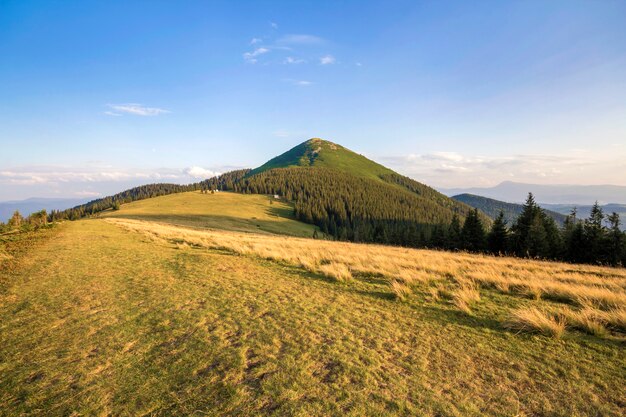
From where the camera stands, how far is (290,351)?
17.6 ft

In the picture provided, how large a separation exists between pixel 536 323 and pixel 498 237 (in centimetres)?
4538

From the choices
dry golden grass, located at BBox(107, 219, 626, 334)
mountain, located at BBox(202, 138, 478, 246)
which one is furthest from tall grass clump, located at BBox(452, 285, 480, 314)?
mountain, located at BBox(202, 138, 478, 246)

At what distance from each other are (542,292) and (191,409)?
1092 centimetres

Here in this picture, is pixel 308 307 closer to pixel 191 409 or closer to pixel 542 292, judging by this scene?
pixel 191 409

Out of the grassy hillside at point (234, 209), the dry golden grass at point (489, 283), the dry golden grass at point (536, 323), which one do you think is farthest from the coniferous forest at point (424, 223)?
the dry golden grass at point (536, 323)

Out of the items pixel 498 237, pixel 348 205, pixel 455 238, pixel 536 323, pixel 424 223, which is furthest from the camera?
pixel 348 205

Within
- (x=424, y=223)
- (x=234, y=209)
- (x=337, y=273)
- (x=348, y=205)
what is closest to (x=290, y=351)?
(x=337, y=273)

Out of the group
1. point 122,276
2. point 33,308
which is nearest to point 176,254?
point 122,276

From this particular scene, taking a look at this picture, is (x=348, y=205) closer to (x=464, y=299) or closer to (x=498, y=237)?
(x=498, y=237)

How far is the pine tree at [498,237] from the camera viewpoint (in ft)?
143

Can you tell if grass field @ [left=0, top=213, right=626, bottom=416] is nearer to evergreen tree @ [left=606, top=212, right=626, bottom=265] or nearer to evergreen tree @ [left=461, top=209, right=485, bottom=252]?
evergreen tree @ [left=461, top=209, right=485, bottom=252]

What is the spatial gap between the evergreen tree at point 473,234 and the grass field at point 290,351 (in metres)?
41.4

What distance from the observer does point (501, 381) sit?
450cm

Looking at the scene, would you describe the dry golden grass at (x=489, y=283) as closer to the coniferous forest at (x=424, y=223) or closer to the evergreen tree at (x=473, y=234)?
the coniferous forest at (x=424, y=223)
